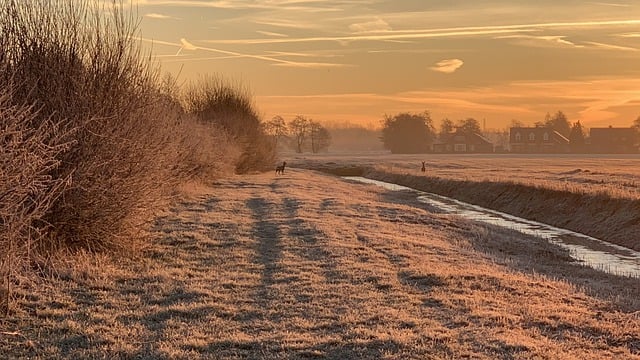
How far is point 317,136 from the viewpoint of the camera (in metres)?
158

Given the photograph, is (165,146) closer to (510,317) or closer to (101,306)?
(101,306)

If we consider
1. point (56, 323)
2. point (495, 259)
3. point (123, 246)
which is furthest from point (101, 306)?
point (495, 259)

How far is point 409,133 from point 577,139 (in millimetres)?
35341

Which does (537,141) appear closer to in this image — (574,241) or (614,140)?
(614,140)

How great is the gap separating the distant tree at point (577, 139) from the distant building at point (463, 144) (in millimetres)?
17373

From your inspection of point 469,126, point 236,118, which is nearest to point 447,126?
point 469,126

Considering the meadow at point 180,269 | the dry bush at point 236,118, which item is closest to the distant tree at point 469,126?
the dry bush at point 236,118

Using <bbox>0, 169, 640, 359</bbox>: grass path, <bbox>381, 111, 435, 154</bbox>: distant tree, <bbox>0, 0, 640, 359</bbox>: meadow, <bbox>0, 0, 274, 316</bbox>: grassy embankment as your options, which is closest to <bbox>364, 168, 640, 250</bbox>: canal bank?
<bbox>0, 0, 640, 359</bbox>: meadow

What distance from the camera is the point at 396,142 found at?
476ft

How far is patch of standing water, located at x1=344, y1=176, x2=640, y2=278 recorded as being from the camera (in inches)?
768

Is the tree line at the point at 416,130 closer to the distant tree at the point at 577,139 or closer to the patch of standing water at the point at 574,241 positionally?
the distant tree at the point at 577,139

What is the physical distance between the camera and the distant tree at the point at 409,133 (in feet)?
472

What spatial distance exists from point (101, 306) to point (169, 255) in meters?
4.72

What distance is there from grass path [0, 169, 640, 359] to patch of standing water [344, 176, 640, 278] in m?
1.88
